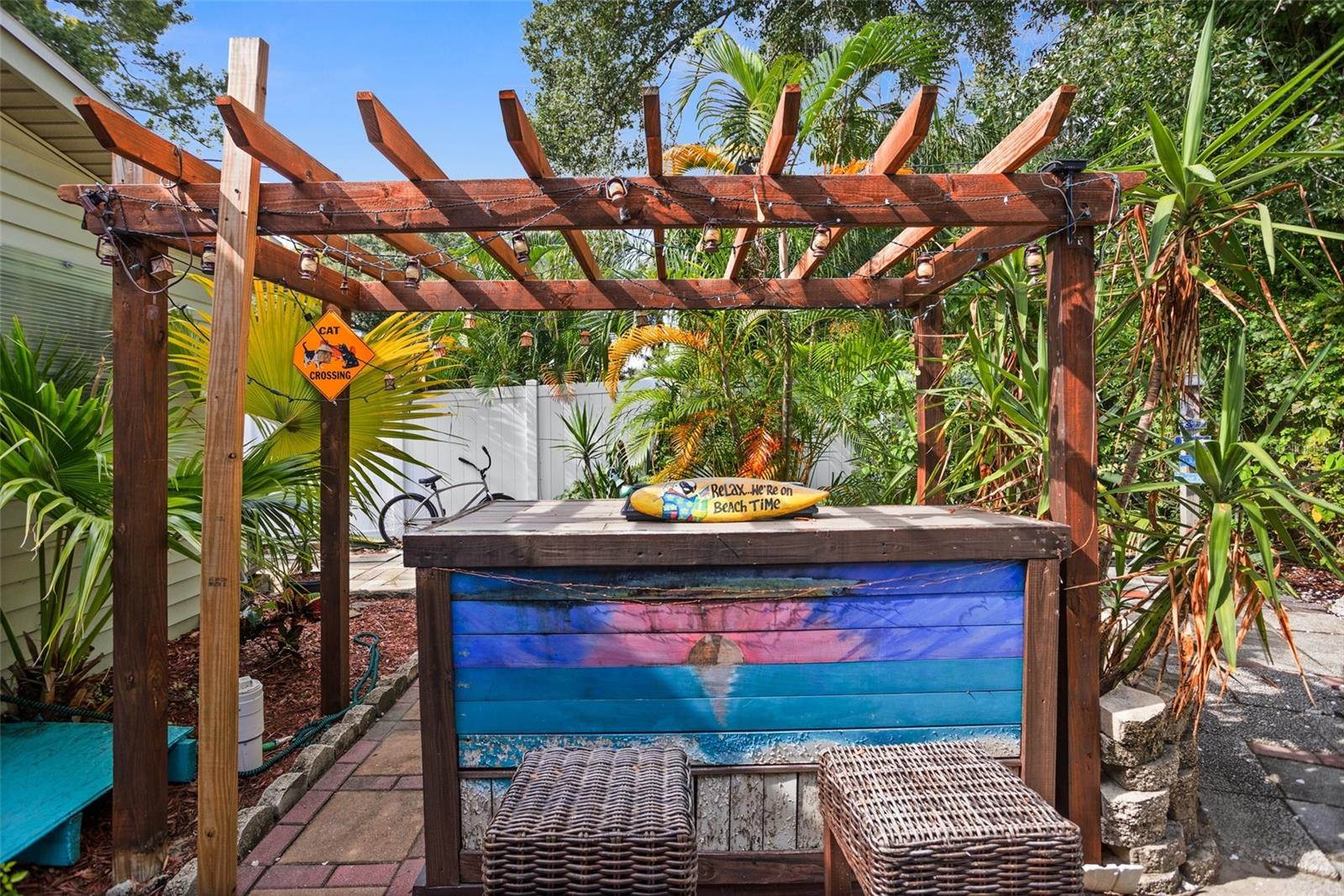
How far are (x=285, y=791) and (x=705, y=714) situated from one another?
166cm

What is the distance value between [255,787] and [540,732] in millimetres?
1433

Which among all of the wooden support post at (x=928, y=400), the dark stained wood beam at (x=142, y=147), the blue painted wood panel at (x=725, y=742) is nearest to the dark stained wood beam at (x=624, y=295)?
the wooden support post at (x=928, y=400)

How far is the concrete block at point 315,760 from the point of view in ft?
9.76

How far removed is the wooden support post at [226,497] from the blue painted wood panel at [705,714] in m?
0.69

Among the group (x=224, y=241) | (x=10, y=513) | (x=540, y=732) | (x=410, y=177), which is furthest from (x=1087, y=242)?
(x=10, y=513)

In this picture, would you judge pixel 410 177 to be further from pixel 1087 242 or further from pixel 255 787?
pixel 255 787

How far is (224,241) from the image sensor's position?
7.16ft

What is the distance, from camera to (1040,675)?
2277mm

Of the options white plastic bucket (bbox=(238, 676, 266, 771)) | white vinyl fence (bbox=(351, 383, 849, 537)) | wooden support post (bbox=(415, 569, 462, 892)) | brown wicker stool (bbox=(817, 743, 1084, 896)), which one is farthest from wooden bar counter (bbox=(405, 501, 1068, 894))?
white vinyl fence (bbox=(351, 383, 849, 537))

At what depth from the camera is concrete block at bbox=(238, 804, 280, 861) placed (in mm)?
2479

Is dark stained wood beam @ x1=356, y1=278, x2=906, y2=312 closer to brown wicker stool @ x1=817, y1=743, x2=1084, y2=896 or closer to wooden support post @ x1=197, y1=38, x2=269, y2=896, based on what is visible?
wooden support post @ x1=197, y1=38, x2=269, y2=896

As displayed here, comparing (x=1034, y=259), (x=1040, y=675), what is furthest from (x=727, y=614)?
(x=1034, y=259)

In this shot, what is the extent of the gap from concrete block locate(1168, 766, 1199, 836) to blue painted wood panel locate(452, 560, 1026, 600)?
101cm

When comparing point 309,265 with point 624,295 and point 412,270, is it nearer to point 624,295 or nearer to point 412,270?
point 412,270
